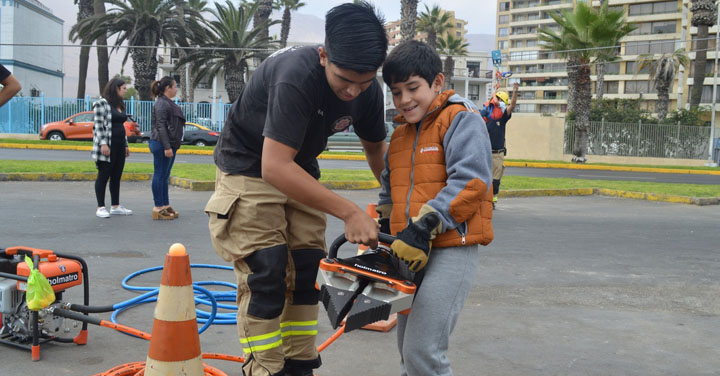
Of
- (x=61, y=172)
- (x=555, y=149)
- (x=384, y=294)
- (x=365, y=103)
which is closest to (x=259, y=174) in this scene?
(x=365, y=103)

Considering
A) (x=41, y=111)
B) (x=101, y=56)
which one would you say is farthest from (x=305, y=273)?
(x=101, y=56)

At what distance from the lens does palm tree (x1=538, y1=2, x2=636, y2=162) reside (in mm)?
A: 30562

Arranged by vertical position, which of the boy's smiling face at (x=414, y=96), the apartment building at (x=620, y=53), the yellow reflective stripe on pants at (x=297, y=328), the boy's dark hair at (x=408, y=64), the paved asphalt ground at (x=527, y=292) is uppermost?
the apartment building at (x=620, y=53)

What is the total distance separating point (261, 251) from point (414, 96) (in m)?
0.91

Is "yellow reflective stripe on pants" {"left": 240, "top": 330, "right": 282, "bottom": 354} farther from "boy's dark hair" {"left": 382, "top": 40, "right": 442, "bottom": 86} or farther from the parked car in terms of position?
the parked car

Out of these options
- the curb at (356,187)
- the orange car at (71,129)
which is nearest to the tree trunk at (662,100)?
the curb at (356,187)

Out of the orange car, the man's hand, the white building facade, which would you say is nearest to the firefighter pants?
the man's hand

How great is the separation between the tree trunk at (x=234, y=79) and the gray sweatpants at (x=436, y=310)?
33.1 m

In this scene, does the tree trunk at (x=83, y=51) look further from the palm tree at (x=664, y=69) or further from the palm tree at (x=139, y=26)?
the palm tree at (x=664, y=69)

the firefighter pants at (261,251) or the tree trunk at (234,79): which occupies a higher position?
the tree trunk at (234,79)

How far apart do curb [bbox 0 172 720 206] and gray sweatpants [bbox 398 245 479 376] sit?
9866 millimetres

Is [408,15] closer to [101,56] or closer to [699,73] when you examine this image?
[101,56]

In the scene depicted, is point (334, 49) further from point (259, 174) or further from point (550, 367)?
point (550, 367)

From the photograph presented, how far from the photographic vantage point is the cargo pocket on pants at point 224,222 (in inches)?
109
